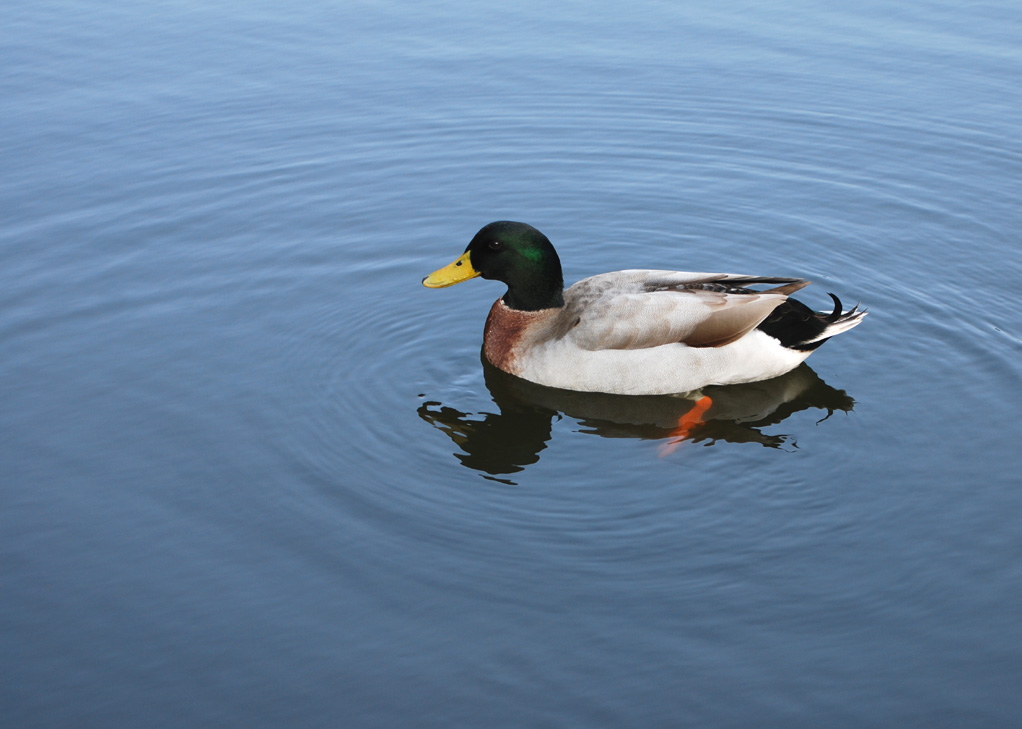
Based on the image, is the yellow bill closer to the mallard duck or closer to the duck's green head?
the duck's green head

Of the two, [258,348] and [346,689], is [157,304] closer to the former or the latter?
[258,348]

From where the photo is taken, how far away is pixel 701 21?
1496 centimetres

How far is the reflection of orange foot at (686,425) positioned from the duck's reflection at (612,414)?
0.02 m

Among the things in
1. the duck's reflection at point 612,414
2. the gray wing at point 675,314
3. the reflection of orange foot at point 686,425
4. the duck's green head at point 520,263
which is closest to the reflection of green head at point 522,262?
the duck's green head at point 520,263

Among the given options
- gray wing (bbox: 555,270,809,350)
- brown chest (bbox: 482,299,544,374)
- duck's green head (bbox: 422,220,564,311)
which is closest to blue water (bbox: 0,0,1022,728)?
brown chest (bbox: 482,299,544,374)

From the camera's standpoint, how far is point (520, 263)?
8102mm

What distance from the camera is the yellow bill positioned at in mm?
8273

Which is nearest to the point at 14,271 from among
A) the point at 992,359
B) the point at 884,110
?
the point at 992,359

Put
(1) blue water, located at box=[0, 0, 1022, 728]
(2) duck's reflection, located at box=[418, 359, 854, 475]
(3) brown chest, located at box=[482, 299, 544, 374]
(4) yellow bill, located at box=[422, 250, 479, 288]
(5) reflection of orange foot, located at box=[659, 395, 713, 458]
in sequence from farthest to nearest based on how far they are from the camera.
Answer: (4) yellow bill, located at box=[422, 250, 479, 288], (3) brown chest, located at box=[482, 299, 544, 374], (2) duck's reflection, located at box=[418, 359, 854, 475], (5) reflection of orange foot, located at box=[659, 395, 713, 458], (1) blue water, located at box=[0, 0, 1022, 728]

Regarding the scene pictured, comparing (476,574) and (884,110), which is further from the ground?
(884,110)

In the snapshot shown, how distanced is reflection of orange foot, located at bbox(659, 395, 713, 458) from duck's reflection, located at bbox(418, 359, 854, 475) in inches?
0.8

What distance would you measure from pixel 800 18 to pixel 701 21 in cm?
132

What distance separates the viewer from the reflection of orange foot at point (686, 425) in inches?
279

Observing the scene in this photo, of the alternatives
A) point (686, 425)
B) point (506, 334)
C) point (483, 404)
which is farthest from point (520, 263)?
point (686, 425)
